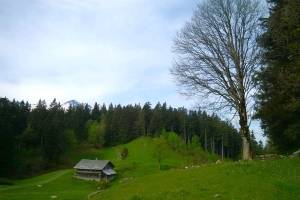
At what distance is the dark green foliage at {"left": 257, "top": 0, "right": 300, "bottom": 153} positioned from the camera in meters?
25.3

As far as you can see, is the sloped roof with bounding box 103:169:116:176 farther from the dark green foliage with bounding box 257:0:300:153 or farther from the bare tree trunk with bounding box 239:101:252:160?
the bare tree trunk with bounding box 239:101:252:160

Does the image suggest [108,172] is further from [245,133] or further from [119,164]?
[245,133]

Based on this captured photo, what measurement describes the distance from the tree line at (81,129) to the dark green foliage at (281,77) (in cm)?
7716

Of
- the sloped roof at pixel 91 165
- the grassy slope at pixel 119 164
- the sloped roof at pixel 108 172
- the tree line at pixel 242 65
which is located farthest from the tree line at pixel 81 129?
the tree line at pixel 242 65

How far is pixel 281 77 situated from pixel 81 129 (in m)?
154

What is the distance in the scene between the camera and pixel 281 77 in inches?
1022

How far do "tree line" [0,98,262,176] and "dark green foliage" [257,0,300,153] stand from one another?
3038 inches

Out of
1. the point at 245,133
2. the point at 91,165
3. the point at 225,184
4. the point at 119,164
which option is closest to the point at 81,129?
the point at 119,164

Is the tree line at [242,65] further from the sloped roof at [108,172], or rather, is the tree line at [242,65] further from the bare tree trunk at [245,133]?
the sloped roof at [108,172]

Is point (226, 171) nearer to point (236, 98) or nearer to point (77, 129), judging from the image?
point (236, 98)

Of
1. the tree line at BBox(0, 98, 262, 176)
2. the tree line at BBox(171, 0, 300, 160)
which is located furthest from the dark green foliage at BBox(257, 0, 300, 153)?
the tree line at BBox(0, 98, 262, 176)

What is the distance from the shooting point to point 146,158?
143250 mm

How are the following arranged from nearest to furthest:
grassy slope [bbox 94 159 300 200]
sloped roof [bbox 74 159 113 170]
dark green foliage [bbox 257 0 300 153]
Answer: grassy slope [bbox 94 159 300 200] < dark green foliage [bbox 257 0 300 153] < sloped roof [bbox 74 159 113 170]

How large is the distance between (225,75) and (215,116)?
15.3 feet
